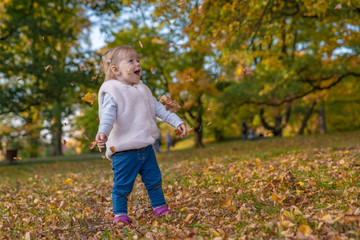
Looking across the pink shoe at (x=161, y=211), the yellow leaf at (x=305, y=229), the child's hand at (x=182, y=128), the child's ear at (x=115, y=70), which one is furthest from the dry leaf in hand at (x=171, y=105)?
the yellow leaf at (x=305, y=229)

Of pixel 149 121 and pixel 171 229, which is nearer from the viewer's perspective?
pixel 171 229

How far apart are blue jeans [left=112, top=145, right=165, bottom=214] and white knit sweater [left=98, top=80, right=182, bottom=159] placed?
0.32ft

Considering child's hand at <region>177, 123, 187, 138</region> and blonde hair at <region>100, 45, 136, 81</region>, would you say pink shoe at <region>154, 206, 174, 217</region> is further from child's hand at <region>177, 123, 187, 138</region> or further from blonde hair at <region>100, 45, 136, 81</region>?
blonde hair at <region>100, 45, 136, 81</region>

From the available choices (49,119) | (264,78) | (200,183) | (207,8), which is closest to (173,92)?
(264,78)

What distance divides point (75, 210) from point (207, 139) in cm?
2563

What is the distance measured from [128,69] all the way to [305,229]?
2.15 metres

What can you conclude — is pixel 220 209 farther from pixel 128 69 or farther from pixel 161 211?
pixel 128 69

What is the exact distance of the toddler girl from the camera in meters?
3.18

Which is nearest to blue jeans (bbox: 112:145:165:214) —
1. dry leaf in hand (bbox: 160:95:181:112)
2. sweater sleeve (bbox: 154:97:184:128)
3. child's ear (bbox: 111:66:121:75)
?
sweater sleeve (bbox: 154:97:184:128)

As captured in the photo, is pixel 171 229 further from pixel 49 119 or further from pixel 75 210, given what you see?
pixel 49 119

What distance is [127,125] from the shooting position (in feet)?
10.5

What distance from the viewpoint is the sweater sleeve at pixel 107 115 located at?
301 cm

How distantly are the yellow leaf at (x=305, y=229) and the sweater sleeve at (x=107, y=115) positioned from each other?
1785mm

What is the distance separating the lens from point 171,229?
3.02m
